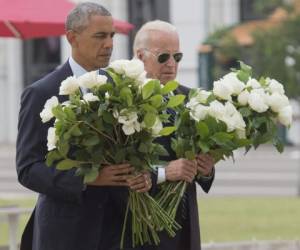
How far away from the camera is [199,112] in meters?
4.56

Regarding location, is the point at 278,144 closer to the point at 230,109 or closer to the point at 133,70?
the point at 230,109

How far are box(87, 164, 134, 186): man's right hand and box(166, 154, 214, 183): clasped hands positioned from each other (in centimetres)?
23

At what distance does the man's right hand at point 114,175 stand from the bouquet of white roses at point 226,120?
0.28 meters

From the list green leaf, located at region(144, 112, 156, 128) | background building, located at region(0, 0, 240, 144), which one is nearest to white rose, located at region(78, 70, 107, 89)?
green leaf, located at region(144, 112, 156, 128)

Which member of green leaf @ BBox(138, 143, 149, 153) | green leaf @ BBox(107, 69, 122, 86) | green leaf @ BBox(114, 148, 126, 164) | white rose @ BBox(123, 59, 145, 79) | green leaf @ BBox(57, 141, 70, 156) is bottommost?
green leaf @ BBox(114, 148, 126, 164)

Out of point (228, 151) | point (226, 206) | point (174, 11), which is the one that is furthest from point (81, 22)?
point (174, 11)

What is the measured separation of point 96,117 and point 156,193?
20.8 inches

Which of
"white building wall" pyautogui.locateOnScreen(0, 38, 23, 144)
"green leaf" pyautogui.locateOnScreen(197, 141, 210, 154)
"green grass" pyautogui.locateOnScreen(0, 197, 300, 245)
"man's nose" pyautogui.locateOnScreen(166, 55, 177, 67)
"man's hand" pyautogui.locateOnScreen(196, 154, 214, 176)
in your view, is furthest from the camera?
"white building wall" pyautogui.locateOnScreen(0, 38, 23, 144)

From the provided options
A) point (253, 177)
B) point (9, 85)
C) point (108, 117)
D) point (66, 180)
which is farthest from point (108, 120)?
point (9, 85)

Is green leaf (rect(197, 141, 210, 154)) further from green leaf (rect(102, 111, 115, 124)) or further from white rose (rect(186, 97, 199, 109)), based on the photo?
green leaf (rect(102, 111, 115, 124))

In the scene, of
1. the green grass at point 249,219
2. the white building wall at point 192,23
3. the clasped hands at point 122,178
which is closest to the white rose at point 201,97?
the clasped hands at point 122,178

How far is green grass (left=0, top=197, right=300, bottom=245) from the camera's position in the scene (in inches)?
450

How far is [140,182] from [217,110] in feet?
1.46

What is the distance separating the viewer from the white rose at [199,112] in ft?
15.0
